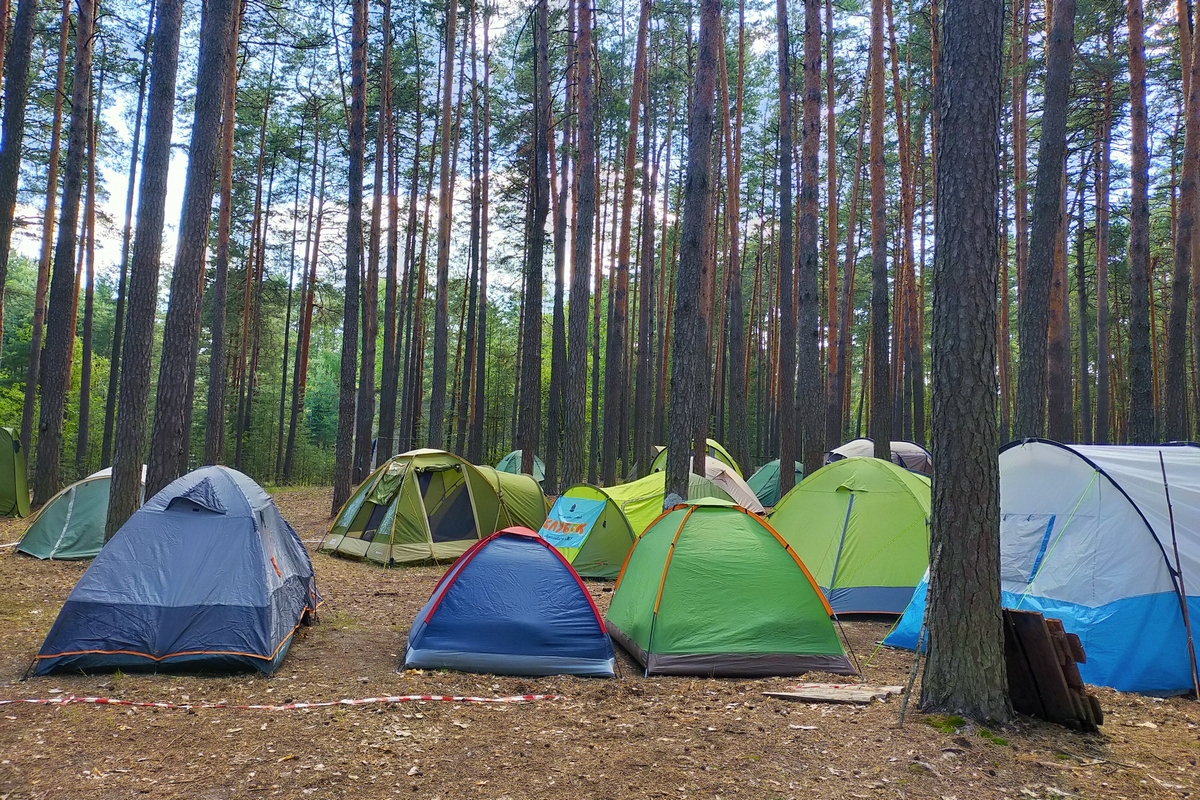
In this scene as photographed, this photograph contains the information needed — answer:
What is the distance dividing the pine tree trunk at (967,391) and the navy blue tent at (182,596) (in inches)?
183

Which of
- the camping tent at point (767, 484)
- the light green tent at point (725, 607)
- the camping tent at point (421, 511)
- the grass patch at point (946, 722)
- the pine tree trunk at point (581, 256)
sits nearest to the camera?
the grass patch at point (946, 722)

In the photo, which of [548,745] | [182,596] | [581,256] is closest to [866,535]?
[548,745]

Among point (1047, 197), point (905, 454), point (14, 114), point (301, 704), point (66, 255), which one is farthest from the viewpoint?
point (905, 454)

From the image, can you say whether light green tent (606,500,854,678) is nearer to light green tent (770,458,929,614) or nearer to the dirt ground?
the dirt ground

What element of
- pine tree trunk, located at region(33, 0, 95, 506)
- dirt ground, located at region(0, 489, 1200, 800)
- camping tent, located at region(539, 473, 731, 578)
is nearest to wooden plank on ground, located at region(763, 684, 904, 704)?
dirt ground, located at region(0, 489, 1200, 800)

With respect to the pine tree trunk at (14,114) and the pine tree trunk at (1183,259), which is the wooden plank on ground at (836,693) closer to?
the pine tree trunk at (1183,259)

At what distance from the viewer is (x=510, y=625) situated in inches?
222

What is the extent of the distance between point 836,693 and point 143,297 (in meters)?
7.93

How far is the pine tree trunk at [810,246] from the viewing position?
1198 centimetres

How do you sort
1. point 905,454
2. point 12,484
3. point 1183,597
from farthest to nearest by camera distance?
point 905,454 < point 12,484 < point 1183,597

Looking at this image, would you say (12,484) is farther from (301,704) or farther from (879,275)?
(879,275)

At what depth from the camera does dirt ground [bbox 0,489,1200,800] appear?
3.52 m

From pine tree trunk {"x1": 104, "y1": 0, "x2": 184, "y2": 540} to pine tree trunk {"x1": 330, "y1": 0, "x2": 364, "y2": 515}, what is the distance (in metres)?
4.92

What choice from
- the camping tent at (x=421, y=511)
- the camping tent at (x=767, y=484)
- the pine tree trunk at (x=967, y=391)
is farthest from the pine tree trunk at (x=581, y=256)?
the pine tree trunk at (x=967, y=391)
